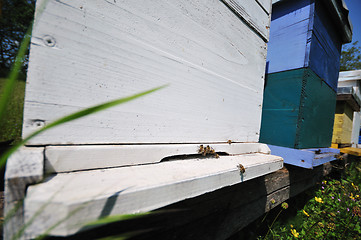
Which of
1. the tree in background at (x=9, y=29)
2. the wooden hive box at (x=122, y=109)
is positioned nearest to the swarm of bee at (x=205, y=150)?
the wooden hive box at (x=122, y=109)

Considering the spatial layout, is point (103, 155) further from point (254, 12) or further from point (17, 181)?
point (254, 12)

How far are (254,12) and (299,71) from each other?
0.74 meters

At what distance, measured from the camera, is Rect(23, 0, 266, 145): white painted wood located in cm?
42

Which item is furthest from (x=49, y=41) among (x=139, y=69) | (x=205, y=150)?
(x=205, y=150)

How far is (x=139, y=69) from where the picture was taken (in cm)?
57

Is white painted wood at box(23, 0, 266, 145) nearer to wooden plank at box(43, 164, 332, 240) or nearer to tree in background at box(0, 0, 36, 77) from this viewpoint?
tree in background at box(0, 0, 36, 77)

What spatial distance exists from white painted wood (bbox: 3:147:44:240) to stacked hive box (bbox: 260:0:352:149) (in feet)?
5.51

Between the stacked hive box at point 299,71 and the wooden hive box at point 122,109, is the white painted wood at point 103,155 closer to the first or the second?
the wooden hive box at point 122,109

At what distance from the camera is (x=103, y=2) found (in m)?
0.48

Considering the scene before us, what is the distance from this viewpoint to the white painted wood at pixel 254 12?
872 mm

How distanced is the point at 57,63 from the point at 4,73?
→ 0.42ft

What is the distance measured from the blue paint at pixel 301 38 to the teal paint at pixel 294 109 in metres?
0.10

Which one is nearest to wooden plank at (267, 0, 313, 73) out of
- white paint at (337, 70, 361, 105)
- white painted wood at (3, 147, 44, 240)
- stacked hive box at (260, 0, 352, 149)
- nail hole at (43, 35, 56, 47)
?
stacked hive box at (260, 0, 352, 149)

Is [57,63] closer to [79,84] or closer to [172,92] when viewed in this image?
[79,84]
